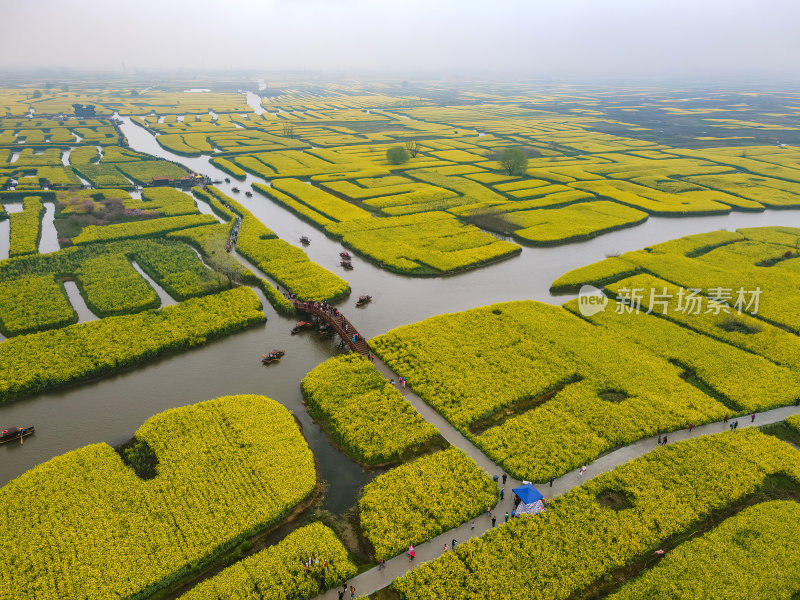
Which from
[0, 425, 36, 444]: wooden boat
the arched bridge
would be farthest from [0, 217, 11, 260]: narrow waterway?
the arched bridge

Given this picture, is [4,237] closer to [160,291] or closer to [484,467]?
[160,291]

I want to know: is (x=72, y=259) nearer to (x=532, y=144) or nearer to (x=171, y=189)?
(x=171, y=189)

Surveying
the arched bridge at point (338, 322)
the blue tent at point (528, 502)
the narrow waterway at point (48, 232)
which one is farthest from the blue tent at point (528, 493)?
the narrow waterway at point (48, 232)

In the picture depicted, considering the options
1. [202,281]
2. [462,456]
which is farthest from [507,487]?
[202,281]

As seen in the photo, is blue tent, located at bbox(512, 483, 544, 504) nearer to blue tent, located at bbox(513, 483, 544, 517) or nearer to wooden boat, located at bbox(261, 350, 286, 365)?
blue tent, located at bbox(513, 483, 544, 517)

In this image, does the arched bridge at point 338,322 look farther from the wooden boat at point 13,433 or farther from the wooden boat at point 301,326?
the wooden boat at point 13,433
